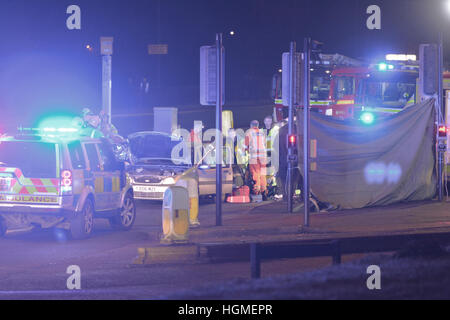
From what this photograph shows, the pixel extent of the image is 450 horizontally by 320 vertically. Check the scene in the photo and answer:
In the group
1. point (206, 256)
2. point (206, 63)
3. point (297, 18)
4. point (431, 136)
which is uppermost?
point (297, 18)

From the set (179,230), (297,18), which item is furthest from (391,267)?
(297,18)

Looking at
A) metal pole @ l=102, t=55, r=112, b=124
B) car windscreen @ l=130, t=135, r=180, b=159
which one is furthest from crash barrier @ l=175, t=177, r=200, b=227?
metal pole @ l=102, t=55, r=112, b=124

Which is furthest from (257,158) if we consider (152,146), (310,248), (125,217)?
(310,248)

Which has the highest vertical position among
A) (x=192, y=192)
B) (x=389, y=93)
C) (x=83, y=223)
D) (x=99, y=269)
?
(x=389, y=93)

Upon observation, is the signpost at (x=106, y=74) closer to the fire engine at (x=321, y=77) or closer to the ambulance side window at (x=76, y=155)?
the fire engine at (x=321, y=77)

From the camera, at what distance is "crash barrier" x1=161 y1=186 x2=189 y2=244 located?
12.7 m

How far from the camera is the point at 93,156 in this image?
Answer: 15.1 metres

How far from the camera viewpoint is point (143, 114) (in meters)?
51.7

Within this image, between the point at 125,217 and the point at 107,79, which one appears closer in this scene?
Result: the point at 125,217

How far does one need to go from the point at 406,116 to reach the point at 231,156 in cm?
431

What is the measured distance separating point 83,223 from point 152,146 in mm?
6636

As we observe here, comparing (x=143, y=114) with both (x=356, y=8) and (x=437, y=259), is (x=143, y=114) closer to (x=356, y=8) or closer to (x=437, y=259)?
(x=356, y=8)

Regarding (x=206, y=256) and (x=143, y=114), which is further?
(x=143, y=114)

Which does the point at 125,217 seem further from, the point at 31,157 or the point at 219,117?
the point at 219,117
